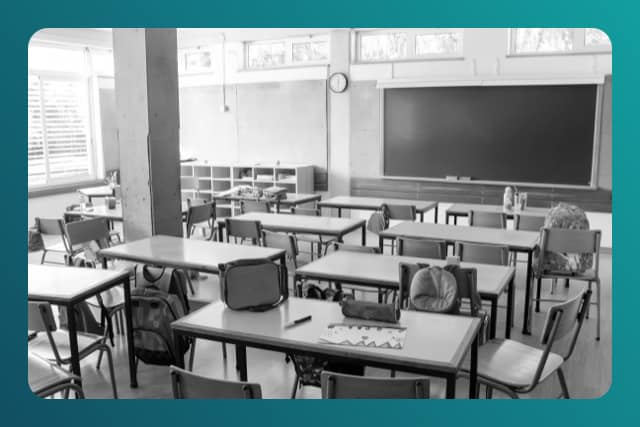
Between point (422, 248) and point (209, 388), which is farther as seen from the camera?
point (422, 248)

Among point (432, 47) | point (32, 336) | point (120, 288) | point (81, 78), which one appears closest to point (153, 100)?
point (120, 288)

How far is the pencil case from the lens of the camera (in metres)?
2.66

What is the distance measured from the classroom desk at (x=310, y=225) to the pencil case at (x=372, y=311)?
242 centimetres

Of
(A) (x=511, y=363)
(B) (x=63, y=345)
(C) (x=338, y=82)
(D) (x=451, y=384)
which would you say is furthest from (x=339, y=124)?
(D) (x=451, y=384)

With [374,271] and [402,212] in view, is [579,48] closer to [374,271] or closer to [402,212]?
[402,212]

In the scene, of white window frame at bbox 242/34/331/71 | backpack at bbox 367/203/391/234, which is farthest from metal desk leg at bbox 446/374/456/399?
white window frame at bbox 242/34/331/71

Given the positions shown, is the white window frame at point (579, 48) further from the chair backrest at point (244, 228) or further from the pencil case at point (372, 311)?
the pencil case at point (372, 311)

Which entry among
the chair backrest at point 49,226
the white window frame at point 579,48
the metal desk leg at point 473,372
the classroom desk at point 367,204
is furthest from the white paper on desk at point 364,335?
the white window frame at point 579,48

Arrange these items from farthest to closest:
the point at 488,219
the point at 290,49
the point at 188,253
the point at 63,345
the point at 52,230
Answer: the point at 290,49 → the point at 52,230 → the point at 488,219 → the point at 188,253 → the point at 63,345

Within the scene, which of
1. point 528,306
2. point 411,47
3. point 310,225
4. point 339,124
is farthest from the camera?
point 339,124

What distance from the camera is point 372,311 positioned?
269 cm

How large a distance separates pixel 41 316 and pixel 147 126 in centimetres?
253

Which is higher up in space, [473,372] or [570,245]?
[570,245]

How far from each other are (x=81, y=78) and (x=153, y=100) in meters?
5.05
